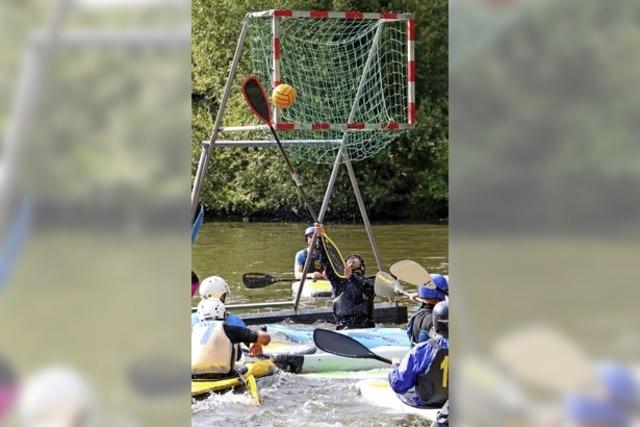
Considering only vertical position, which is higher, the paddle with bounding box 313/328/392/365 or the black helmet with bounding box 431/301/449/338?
the black helmet with bounding box 431/301/449/338

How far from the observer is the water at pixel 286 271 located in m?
5.73

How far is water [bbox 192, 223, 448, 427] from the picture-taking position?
573cm

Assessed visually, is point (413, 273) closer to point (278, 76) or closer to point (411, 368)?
point (411, 368)

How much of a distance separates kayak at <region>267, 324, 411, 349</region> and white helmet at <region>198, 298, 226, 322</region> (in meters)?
1.65

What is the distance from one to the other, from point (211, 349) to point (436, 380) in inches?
60.2

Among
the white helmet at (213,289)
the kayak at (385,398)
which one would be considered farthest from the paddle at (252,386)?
the kayak at (385,398)

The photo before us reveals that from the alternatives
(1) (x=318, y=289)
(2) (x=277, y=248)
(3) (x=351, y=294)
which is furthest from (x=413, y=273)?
(2) (x=277, y=248)

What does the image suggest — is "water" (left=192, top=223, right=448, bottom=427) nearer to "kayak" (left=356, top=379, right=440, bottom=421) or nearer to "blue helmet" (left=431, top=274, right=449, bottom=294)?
"kayak" (left=356, top=379, right=440, bottom=421)
